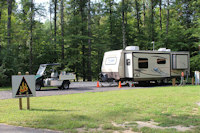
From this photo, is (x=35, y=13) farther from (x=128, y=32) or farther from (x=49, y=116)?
(x=49, y=116)

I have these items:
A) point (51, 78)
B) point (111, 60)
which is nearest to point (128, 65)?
point (111, 60)

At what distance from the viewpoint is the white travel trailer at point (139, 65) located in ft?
64.3

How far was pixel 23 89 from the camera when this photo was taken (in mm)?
8359

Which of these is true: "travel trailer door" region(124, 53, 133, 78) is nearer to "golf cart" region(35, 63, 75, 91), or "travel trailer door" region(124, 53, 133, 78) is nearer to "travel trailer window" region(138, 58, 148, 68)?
"travel trailer window" region(138, 58, 148, 68)

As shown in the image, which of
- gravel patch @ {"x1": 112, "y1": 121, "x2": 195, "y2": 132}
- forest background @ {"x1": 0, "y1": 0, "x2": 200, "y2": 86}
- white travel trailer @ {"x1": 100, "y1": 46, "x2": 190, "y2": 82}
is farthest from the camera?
forest background @ {"x1": 0, "y1": 0, "x2": 200, "y2": 86}

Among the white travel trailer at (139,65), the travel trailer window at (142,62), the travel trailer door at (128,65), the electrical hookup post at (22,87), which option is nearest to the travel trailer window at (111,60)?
the white travel trailer at (139,65)

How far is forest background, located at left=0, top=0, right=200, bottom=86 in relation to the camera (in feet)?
80.4

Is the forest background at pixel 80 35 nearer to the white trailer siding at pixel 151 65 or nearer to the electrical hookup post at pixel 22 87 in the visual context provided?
the white trailer siding at pixel 151 65

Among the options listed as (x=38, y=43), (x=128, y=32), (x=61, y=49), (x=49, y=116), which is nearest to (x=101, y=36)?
(x=128, y=32)

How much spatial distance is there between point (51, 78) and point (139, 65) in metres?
7.62

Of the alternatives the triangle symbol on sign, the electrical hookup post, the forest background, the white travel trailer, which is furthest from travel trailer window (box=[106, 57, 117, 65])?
the triangle symbol on sign

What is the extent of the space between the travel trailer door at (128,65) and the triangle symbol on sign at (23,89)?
12.2 metres

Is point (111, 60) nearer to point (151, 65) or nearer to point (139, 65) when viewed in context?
point (139, 65)

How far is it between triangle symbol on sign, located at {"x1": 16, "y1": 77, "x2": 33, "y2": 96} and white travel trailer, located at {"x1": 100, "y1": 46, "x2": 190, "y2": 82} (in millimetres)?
11892
